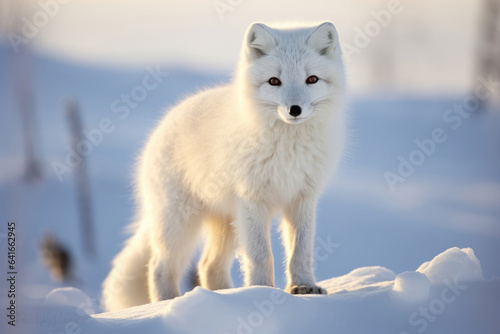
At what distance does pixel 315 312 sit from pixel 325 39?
5.49ft

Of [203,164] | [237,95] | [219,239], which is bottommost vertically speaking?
[219,239]

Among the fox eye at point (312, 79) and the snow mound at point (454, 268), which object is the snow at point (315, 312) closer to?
the snow mound at point (454, 268)

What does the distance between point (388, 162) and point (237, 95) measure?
31.5ft

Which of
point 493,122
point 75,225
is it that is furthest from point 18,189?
point 493,122

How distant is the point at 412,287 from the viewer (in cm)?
291

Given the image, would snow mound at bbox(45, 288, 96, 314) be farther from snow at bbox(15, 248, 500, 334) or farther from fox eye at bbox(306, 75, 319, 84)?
fox eye at bbox(306, 75, 319, 84)

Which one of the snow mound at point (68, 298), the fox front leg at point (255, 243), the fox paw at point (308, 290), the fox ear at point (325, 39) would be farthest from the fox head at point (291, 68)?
the snow mound at point (68, 298)

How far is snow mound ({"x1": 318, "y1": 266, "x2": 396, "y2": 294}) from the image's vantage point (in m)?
3.76

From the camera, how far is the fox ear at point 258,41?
3549 millimetres

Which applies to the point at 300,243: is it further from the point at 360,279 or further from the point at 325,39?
the point at 325,39

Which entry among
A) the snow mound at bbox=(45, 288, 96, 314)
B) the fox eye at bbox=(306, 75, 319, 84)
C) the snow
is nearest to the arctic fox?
the fox eye at bbox=(306, 75, 319, 84)

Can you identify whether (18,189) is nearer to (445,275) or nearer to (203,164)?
(203,164)

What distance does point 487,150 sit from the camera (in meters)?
13.1

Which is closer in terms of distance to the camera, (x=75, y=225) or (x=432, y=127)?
(x=75, y=225)
